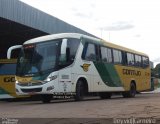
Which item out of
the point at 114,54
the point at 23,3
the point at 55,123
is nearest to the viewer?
the point at 55,123

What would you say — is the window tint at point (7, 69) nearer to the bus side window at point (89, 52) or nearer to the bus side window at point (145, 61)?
the bus side window at point (89, 52)

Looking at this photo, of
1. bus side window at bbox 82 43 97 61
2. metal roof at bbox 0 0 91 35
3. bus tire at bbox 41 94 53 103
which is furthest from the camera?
metal roof at bbox 0 0 91 35

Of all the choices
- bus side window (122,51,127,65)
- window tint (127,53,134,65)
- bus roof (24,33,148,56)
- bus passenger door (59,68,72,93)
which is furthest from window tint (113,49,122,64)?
bus passenger door (59,68,72,93)

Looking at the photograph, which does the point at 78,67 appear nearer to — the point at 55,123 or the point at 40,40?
the point at 40,40

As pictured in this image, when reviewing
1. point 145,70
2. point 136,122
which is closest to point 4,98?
point 145,70

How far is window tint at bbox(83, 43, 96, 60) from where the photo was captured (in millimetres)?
19734

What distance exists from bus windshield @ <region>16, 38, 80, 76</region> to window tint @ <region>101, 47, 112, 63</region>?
2.81 meters

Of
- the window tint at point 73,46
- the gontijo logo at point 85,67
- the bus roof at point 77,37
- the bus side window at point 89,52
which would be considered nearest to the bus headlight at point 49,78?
the window tint at point 73,46

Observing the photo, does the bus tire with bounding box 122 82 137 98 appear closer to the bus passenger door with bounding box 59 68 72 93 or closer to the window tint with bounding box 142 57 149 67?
the window tint with bounding box 142 57 149 67

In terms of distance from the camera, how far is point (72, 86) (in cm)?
1839

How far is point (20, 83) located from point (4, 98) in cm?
674

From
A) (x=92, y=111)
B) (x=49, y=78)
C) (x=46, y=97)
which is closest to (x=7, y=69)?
(x=46, y=97)

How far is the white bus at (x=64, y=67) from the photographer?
1778 cm

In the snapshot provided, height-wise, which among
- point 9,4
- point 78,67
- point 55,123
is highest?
point 9,4
